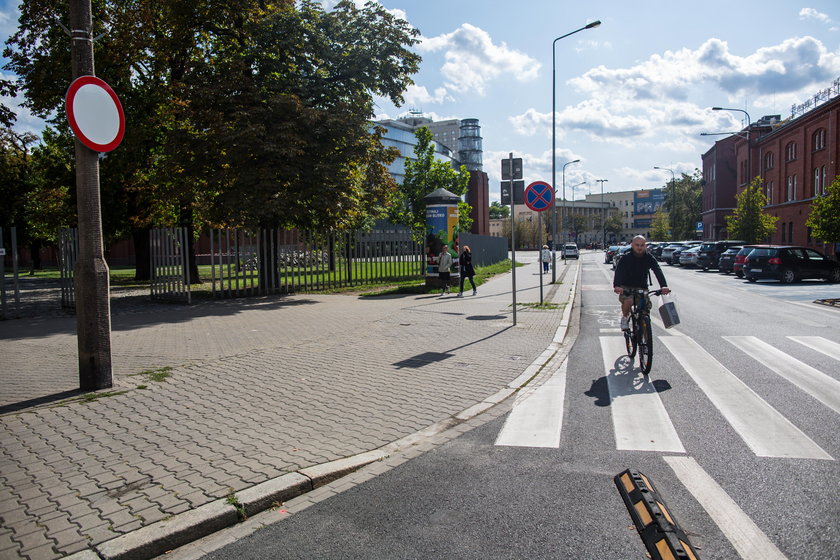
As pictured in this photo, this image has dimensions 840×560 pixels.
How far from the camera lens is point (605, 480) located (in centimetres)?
411

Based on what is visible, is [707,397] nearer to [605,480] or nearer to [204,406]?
[605,480]

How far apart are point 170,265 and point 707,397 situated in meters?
14.5

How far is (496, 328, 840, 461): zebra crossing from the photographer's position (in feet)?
16.0

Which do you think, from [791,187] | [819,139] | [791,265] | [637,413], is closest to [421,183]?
[791,265]

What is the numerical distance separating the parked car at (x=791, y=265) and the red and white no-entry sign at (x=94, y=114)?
2559 cm

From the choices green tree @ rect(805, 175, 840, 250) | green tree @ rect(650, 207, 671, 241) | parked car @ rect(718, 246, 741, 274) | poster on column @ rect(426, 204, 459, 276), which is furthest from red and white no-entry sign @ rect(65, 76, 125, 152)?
green tree @ rect(650, 207, 671, 241)

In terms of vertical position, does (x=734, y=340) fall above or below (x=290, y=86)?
below

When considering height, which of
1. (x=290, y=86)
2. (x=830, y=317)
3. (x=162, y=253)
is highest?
(x=290, y=86)

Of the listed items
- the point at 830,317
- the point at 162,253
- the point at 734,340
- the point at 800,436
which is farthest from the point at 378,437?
the point at 162,253

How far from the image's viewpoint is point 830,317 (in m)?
13.1

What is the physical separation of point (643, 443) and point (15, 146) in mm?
36346

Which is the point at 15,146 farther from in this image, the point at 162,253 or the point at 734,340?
the point at 734,340

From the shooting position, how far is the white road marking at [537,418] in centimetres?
505

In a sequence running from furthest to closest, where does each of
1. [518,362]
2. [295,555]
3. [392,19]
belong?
[392,19]
[518,362]
[295,555]
